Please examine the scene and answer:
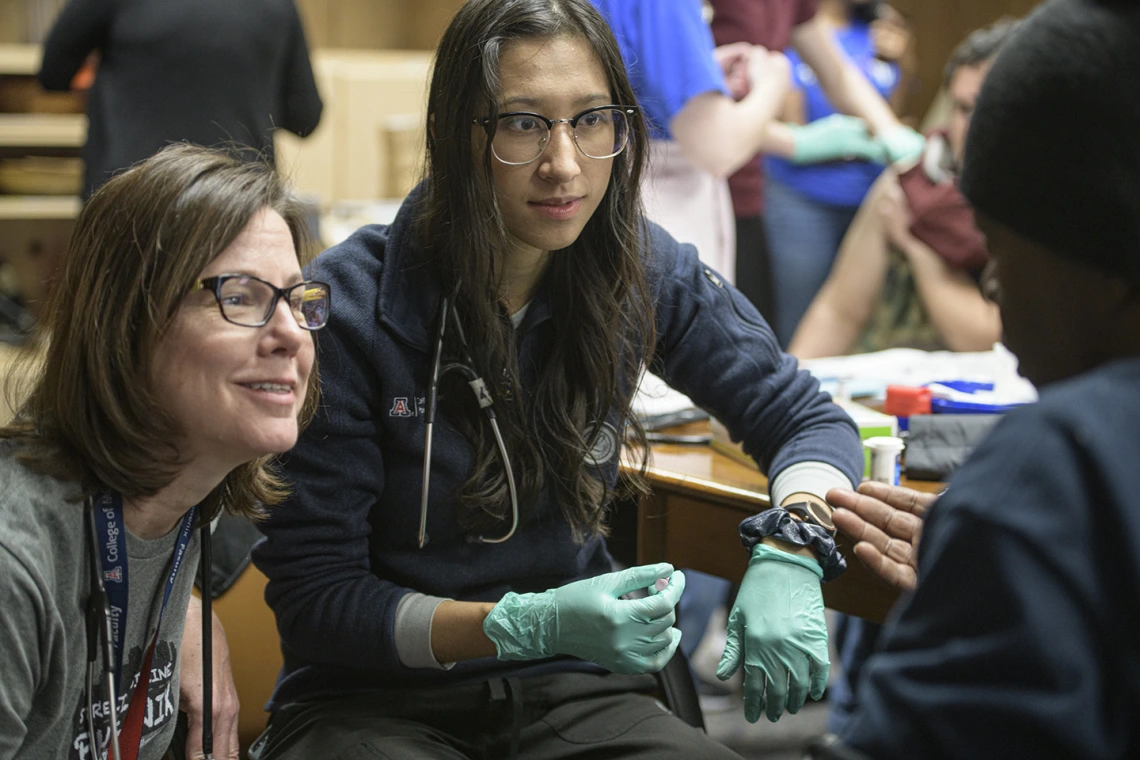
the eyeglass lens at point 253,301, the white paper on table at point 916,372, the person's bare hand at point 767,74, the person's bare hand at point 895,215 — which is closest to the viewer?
the eyeglass lens at point 253,301

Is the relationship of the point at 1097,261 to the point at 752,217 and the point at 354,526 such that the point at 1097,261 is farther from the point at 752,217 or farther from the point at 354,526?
the point at 752,217

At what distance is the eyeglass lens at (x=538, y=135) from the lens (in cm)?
133

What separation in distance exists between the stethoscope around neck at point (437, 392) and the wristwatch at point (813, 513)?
323 millimetres

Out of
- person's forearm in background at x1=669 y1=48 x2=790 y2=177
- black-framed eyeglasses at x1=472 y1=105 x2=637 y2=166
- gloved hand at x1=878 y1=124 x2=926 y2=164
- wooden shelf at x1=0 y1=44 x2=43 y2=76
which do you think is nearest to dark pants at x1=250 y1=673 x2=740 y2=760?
black-framed eyeglasses at x1=472 y1=105 x2=637 y2=166

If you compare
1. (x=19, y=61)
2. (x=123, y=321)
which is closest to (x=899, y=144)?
(x=123, y=321)

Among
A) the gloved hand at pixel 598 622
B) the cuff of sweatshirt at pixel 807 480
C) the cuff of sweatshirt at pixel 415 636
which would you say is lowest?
the cuff of sweatshirt at pixel 415 636

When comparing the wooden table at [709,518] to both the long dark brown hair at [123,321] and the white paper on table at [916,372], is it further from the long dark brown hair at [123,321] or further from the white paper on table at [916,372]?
the long dark brown hair at [123,321]

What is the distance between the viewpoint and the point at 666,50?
249 cm

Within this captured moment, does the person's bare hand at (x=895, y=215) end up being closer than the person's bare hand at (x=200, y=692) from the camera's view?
No

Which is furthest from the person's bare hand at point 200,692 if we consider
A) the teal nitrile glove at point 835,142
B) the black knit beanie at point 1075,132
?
the teal nitrile glove at point 835,142

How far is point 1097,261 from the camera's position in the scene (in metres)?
0.73

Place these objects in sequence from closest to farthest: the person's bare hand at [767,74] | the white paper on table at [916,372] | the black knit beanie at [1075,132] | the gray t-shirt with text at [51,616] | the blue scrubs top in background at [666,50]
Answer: the black knit beanie at [1075,132]
the gray t-shirt with text at [51,616]
the white paper on table at [916,372]
the blue scrubs top in background at [666,50]
the person's bare hand at [767,74]

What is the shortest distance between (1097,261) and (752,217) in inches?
93.2

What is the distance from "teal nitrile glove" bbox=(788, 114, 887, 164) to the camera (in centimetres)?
318
